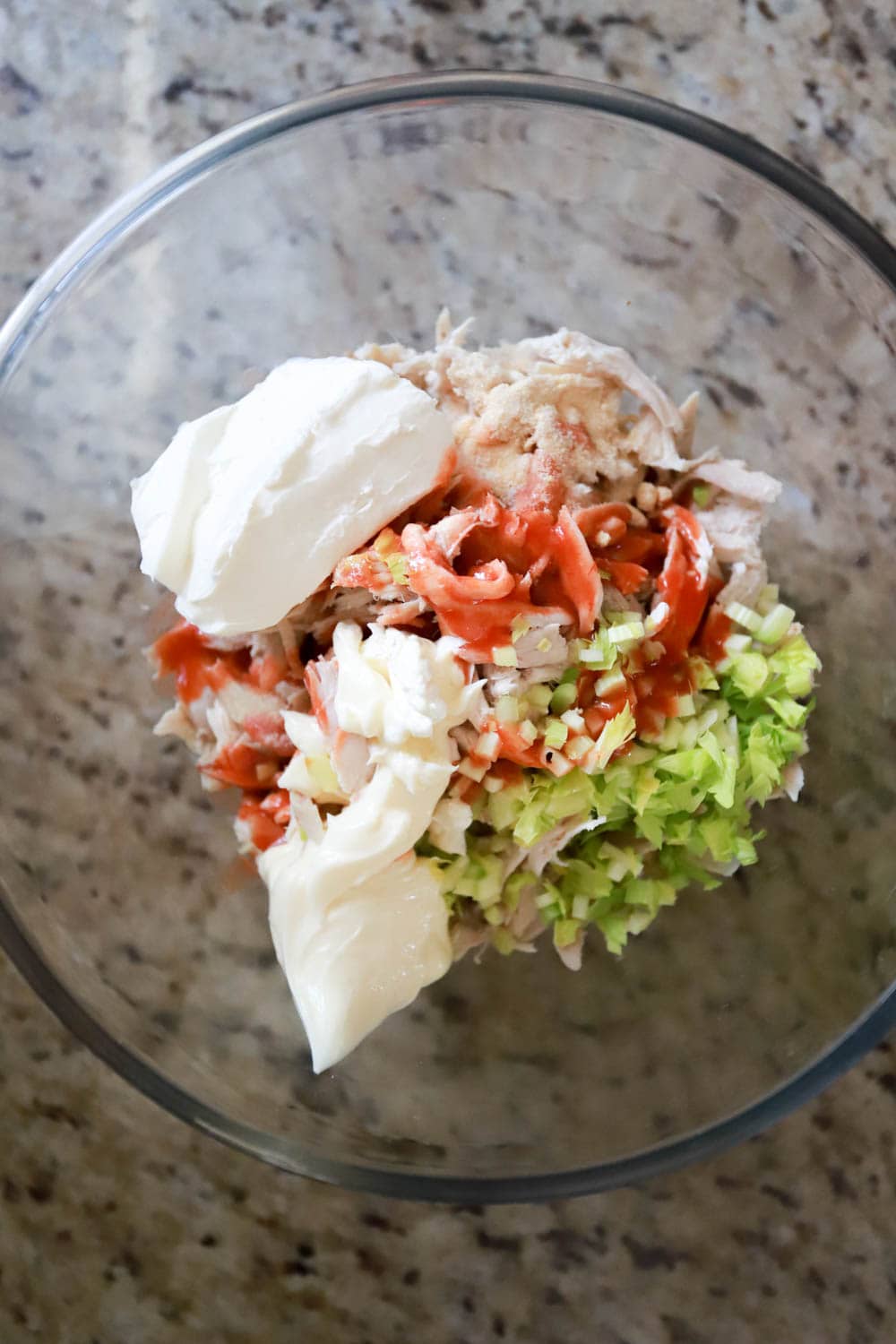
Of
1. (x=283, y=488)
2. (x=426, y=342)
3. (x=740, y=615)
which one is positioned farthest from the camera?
(x=426, y=342)

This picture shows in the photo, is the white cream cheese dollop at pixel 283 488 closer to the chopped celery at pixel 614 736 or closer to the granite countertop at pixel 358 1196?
the chopped celery at pixel 614 736

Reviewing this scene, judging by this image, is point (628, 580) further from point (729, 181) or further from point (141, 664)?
point (141, 664)

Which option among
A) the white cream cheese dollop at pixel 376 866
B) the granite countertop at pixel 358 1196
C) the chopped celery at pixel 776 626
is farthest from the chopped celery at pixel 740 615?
the granite countertop at pixel 358 1196

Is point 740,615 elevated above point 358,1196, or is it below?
above

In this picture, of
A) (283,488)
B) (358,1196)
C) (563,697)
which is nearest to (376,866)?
(563,697)

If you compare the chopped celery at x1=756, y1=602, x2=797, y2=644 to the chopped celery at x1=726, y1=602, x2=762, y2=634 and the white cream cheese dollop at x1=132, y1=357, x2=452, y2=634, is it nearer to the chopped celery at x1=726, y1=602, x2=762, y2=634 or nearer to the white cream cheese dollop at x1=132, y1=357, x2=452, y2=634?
the chopped celery at x1=726, y1=602, x2=762, y2=634

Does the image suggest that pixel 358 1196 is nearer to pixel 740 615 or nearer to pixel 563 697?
pixel 563 697
